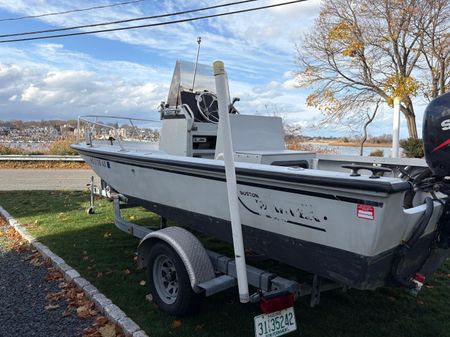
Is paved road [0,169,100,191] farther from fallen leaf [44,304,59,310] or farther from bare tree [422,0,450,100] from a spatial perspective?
bare tree [422,0,450,100]

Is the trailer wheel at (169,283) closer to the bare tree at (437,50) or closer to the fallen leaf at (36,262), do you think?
the fallen leaf at (36,262)

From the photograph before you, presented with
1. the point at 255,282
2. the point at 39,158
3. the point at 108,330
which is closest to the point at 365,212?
the point at 255,282

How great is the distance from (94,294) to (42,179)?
10.3 m

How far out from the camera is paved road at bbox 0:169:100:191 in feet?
36.5

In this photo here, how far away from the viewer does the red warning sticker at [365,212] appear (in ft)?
7.77

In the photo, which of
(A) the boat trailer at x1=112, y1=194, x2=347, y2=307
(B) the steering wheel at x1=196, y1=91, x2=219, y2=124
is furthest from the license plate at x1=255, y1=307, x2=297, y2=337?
(B) the steering wheel at x1=196, y1=91, x2=219, y2=124

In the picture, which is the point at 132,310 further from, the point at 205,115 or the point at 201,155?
the point at 205,115

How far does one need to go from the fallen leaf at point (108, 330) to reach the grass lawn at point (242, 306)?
0.20m

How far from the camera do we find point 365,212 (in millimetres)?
2398

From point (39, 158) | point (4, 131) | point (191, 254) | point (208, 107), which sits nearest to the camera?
point (191, 254)

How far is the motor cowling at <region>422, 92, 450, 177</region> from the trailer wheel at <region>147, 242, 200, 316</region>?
2.16 m

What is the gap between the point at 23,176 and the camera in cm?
1368

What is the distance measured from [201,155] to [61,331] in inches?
101

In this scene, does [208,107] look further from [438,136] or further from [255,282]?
[438,136]
